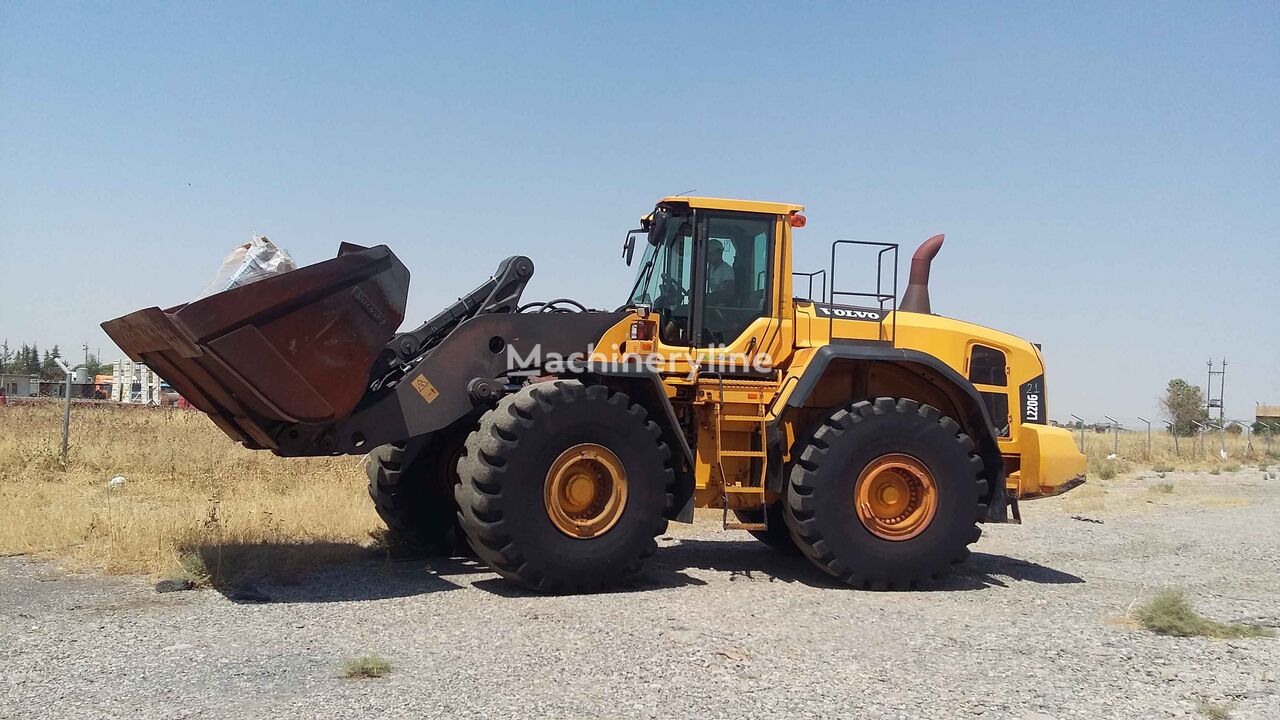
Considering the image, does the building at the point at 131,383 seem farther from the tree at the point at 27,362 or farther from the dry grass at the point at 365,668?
the dry grass at the point at 365,668

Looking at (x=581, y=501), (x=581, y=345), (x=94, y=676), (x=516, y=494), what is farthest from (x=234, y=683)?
(x=581, y=345)

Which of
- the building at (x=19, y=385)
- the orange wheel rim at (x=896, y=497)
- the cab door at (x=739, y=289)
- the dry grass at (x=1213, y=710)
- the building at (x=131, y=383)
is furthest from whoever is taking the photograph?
the building at (x=131, y=383)

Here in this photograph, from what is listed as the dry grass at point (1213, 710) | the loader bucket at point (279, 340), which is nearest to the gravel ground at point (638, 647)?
the dry grass at point (1213, 710)

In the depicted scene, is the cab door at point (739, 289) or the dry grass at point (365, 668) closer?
the dry grass at point (365, 668)

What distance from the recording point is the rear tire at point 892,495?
27.3ft

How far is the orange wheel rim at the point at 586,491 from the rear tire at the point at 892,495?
155 centimetres

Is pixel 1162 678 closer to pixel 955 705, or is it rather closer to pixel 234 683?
pixel 955 705

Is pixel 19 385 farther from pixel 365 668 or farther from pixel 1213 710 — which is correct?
pixel 1213 710

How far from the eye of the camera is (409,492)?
945 cm

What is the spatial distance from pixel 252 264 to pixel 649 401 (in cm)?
337

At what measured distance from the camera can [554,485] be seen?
25.5ft

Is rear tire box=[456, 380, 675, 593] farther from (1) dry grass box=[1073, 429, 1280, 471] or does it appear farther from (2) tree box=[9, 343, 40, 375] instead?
(2) tree box=[9, 343, 40, 375]

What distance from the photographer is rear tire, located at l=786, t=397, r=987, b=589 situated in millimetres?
8328

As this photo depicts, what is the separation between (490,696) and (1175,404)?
8339cm
